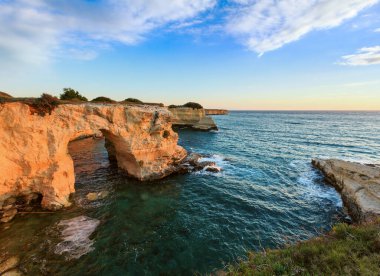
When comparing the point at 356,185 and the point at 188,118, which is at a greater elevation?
the point at 188,118

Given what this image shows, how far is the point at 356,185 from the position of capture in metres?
17.3

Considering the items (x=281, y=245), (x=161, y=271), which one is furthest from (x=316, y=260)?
(x=161, y=271)

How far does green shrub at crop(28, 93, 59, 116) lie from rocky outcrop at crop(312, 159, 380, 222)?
2243 centimetres

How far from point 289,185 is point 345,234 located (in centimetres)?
1345

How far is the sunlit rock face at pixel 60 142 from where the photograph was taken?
1277 cm

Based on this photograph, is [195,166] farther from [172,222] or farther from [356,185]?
[356,185]

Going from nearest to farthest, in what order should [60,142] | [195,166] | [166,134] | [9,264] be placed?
1. [9,264]
2. [60,142]
3. [166,134]
4. [195,166]

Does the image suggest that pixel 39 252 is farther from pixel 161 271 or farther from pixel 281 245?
pixel 281 245

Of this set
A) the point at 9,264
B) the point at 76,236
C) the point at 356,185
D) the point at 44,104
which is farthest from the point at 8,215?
the point at 356,185

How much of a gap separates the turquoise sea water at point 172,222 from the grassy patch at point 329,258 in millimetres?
1922

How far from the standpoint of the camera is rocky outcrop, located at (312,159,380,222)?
1356 cm

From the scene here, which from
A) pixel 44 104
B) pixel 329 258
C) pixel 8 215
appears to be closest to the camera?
pixel 329 258

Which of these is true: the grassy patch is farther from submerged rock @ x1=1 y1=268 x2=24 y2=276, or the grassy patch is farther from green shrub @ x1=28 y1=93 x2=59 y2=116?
green shrub @ x1=28 y1=93 x2=59 y2=116

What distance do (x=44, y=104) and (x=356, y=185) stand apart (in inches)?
1014
